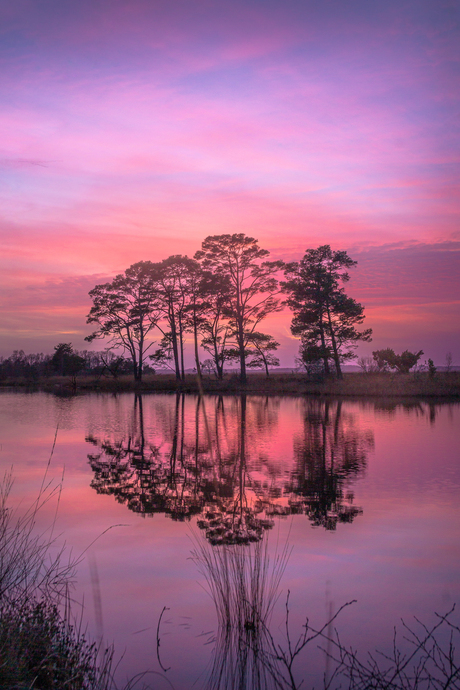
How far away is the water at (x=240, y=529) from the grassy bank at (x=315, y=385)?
2441 cm

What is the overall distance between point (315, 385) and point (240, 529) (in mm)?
41137

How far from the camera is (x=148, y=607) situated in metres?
5.24

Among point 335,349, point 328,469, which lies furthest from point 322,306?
point 328,469

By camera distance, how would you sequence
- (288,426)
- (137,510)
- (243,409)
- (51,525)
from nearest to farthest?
(51,525)
(137,510)
(288,426)
(243,409)

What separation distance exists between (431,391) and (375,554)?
119 ft

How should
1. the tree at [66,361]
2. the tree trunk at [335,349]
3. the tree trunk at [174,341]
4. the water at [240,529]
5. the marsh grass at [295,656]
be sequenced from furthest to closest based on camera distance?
the tree at [66,361] → the tree trunk at [174,341] → the tree trunk at [335,349] → the water at [240,529] → the marsh grass at [295,656]

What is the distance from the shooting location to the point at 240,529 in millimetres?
7477

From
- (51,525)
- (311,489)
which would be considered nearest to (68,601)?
(51,525)

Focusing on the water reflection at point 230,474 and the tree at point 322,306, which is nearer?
the water reflection at point 230,474

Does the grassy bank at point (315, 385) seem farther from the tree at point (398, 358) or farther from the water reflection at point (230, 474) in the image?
the water reflection at point (230, 474)

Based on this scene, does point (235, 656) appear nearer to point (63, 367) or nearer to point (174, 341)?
point (174, 341)

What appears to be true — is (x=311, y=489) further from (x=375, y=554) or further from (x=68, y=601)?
(x=68, y=601)

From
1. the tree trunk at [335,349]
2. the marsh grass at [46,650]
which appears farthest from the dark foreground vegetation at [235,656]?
the tree trunk at [335,349]

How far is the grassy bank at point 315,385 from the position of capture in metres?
41.1
